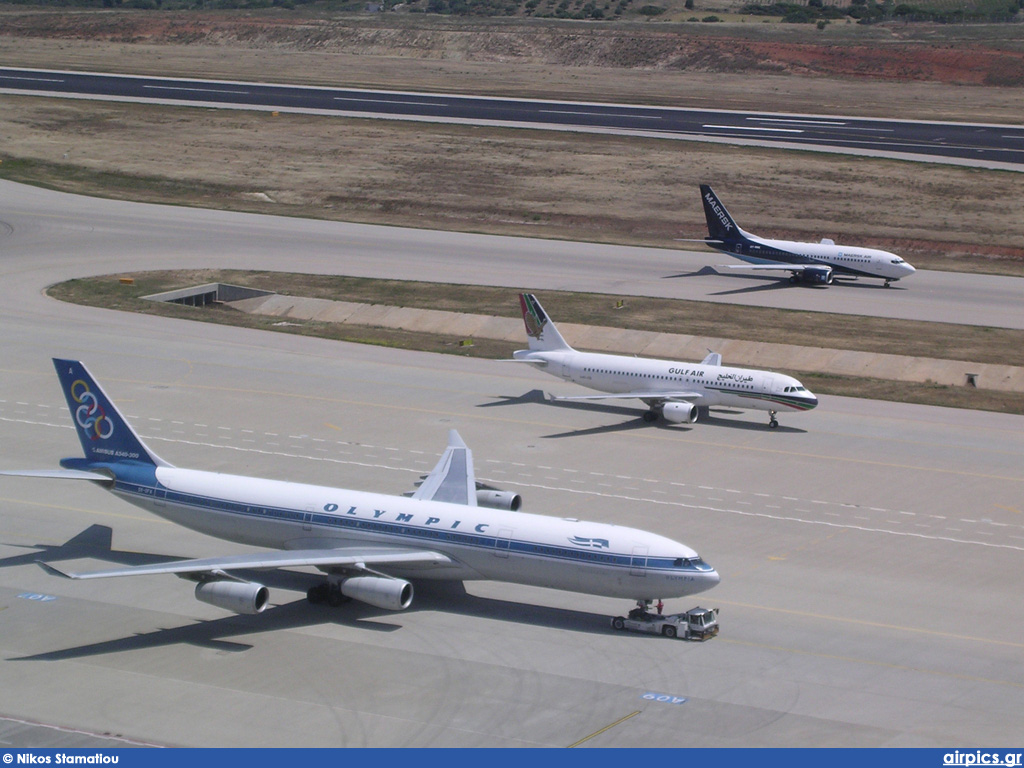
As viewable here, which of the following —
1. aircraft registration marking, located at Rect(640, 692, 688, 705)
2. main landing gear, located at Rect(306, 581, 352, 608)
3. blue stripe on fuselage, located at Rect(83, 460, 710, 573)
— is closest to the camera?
aircraft registration marking, located at Rect(640, 692, 688, 705)

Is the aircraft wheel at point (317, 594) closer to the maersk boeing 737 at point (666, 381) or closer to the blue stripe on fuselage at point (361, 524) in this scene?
the blue stripe on fuselage at point (361, 524)

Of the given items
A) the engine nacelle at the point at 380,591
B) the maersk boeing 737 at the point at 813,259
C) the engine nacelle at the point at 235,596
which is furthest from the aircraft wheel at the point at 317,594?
the maersk boeing 737 at the point at 813,259

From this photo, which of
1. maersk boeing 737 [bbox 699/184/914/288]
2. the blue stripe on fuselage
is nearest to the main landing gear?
the blue stripe on fuselage

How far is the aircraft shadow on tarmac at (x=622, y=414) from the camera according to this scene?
72.2m

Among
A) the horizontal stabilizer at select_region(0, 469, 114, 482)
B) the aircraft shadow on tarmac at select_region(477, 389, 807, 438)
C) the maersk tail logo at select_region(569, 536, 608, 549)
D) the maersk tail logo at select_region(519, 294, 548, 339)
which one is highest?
the maersk tail logo at select_region(519, 294, 548, 339)

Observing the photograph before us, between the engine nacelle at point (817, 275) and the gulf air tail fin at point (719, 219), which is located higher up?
the gulf air tail fin at point (719, 219)

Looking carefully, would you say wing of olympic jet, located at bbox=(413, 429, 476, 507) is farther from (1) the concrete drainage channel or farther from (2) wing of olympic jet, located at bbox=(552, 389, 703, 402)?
(1) the concrete drainage channel

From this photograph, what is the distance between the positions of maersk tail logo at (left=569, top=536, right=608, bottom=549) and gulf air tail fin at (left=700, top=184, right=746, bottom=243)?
7014cm

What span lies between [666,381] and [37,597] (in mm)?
38558

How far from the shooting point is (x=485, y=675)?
40625mm

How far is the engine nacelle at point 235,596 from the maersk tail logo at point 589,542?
1077 centimetres

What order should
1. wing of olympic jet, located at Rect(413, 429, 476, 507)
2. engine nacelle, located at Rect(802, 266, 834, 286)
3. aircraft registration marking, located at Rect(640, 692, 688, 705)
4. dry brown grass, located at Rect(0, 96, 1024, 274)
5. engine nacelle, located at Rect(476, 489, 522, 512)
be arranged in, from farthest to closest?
dry brown grass, located at Rect(0, 96, 1024, 274) < engine nacelle, located at Rect(802, 266, 834, 286) < engine nacelle, located at Rect(476, 489, 522, 512) < wing of olympic jet, located at Rect(413, 429, 476, 507) < aircraft registration marking, located at Rect(640, 692, 688, 705)

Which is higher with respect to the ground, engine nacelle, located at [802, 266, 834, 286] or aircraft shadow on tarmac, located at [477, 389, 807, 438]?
engine nacelle, located at [802, 266, 834, 286]

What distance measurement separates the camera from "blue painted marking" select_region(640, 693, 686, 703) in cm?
3875
